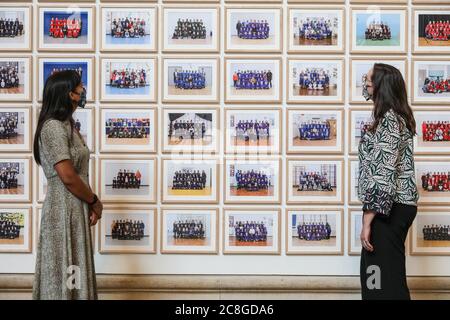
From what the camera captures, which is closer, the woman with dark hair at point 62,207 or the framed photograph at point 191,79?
the woman with dark hair at point 62,207

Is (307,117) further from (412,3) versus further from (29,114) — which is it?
(29,114)

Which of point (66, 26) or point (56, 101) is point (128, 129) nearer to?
point (66, 26)

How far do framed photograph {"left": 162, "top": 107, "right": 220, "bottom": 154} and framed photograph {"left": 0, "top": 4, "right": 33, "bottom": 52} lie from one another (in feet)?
3.62

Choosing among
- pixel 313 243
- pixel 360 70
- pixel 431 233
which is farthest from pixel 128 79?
pixel 431 233

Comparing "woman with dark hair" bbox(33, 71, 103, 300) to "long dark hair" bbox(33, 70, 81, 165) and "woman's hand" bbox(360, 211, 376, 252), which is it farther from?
"woman's hand" bbox(360, 211, 376, 252)

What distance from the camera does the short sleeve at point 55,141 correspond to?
304cm

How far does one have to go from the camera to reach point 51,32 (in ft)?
13.3

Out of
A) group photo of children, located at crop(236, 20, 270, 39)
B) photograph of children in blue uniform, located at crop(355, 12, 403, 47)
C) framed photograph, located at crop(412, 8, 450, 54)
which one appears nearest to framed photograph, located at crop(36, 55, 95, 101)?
group photo of children, located at crop(236, 20, 270, 39)

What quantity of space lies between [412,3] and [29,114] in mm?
2803

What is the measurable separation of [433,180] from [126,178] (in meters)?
2.16

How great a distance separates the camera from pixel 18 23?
4062 mm

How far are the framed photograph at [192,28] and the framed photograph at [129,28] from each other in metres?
0.11

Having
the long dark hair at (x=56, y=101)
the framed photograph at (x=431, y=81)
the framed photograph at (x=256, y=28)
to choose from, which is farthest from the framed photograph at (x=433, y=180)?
the long dark hair at (x=56, y=101)

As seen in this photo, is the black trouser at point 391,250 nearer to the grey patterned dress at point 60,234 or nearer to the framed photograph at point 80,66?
the grey patterned dress at point 60,234
